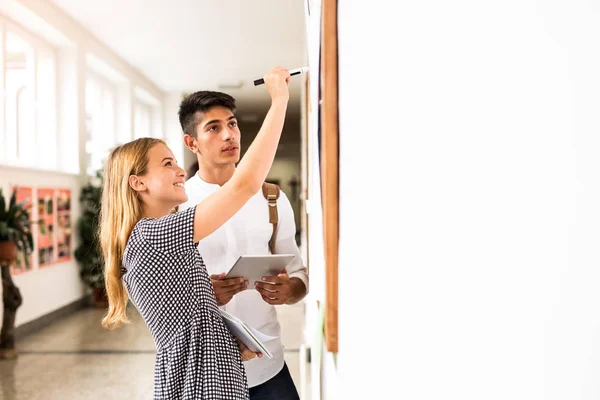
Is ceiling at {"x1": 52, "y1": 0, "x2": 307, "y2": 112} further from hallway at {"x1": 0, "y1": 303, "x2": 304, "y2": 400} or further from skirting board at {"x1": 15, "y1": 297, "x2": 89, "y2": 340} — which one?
skirting board at {"x1": 15, "y1": 297, "x2": 89, "y2": 340}

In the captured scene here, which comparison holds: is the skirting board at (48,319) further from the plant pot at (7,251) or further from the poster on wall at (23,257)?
the plant pot at (7,251)

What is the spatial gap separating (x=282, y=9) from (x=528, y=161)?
7.63 meters

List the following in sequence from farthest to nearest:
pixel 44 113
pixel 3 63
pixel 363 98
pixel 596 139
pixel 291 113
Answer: pixel 291 113 < pixel 44 113 < pixel 3 63 < pixel 363 98 < pixel 596 139

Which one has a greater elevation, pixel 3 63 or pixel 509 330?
pixel 3 63

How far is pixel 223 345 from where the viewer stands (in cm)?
140

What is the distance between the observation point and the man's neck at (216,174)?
1.87 m

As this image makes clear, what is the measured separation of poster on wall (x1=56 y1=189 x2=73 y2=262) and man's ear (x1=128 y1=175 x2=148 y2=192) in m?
6.10

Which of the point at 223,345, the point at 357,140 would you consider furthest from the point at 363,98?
the point at 223,345

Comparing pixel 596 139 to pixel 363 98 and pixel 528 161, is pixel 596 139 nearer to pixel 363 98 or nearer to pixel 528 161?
pixel 528 161

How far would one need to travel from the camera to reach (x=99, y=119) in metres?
9.51

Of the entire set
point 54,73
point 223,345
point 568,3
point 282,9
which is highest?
point 282,9

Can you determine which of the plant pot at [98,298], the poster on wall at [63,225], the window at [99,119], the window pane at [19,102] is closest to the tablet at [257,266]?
the window pane at [19,102]

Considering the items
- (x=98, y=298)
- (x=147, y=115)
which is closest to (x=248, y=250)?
(x=98, y=298)

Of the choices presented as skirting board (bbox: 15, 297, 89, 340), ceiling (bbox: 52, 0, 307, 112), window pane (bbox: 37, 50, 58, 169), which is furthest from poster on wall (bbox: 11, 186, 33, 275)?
ceiling (bbox: 52, 0, 307, 112)
